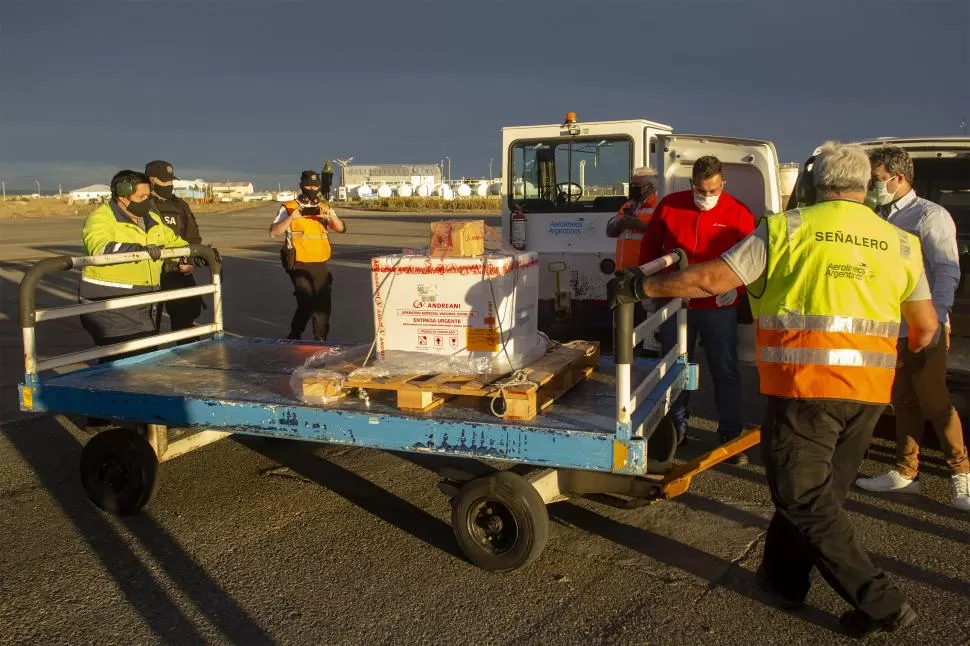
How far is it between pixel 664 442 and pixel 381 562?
6.33 ft

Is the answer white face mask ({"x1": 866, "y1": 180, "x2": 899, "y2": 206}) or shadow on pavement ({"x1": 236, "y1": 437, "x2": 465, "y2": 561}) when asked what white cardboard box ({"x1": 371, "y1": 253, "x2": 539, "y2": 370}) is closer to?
shadow on pavement ({"x1": 236, "y1": 437, "x2": 465, "y2": 561})

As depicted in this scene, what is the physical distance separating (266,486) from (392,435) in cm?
185

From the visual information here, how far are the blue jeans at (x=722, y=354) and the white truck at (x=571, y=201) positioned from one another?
367cm

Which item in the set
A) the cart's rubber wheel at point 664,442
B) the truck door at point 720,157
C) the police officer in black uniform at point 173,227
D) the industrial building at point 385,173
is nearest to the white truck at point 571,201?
the truck door at point 720,157

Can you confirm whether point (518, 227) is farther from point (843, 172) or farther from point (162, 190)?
point (843, 172)

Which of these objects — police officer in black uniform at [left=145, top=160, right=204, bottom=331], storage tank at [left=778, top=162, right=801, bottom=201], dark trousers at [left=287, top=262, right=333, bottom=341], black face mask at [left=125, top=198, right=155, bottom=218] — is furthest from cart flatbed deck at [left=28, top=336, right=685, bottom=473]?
storage tank at [left=778, top=162, right=801, bottom=201]

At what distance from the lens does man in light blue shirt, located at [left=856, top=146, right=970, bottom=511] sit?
4.67 meters

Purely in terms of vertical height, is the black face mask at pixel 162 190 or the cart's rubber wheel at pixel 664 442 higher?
the black face mask at pixel 162 190

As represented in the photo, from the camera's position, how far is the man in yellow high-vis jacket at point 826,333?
3.33 meters

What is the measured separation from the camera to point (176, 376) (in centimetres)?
513

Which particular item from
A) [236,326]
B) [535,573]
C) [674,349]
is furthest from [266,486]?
[236,326]

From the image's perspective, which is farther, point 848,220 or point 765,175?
point 765,175

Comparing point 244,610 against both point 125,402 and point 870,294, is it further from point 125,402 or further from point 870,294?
point 870,294

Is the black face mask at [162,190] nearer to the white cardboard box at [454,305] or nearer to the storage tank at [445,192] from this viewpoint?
the white cardboard box at [454,305]
